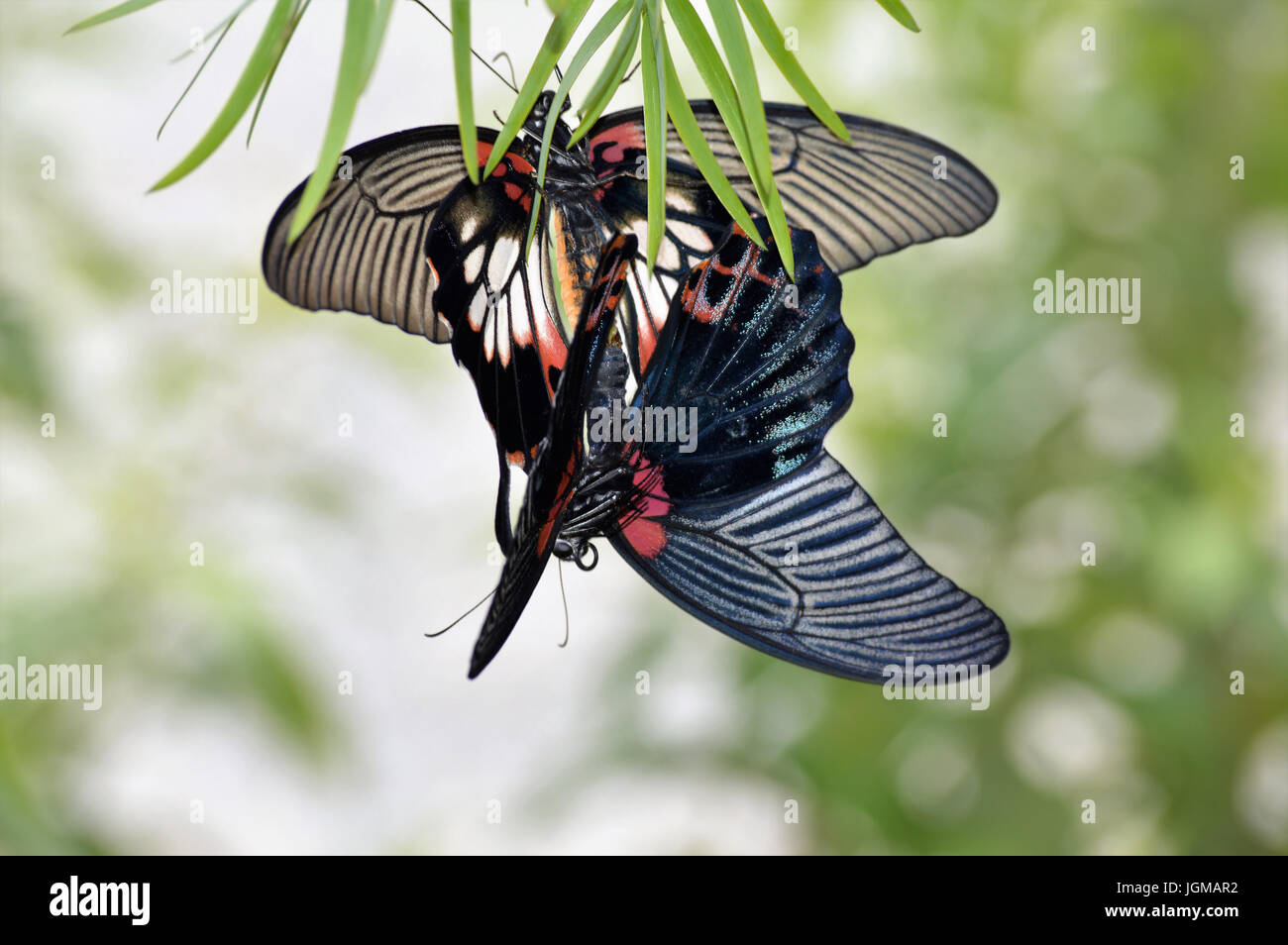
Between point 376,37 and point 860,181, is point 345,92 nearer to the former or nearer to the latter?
point 376,37

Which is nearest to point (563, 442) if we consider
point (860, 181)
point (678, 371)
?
point (678, 371)

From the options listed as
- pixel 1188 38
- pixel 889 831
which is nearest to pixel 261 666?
pixel 889 831

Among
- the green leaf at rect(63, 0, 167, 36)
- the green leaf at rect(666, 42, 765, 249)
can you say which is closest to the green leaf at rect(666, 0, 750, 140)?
the green leaf at rect(666, 42, 765, 249)

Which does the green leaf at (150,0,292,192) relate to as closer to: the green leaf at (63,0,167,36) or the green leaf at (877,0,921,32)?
the green leaf at (63,0,167,36)

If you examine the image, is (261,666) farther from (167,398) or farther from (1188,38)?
(1188,38)

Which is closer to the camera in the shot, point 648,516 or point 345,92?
point 345,92

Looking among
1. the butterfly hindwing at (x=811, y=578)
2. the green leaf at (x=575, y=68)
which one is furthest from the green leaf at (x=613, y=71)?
the butterfly hindwing at (x=811, y=578)
